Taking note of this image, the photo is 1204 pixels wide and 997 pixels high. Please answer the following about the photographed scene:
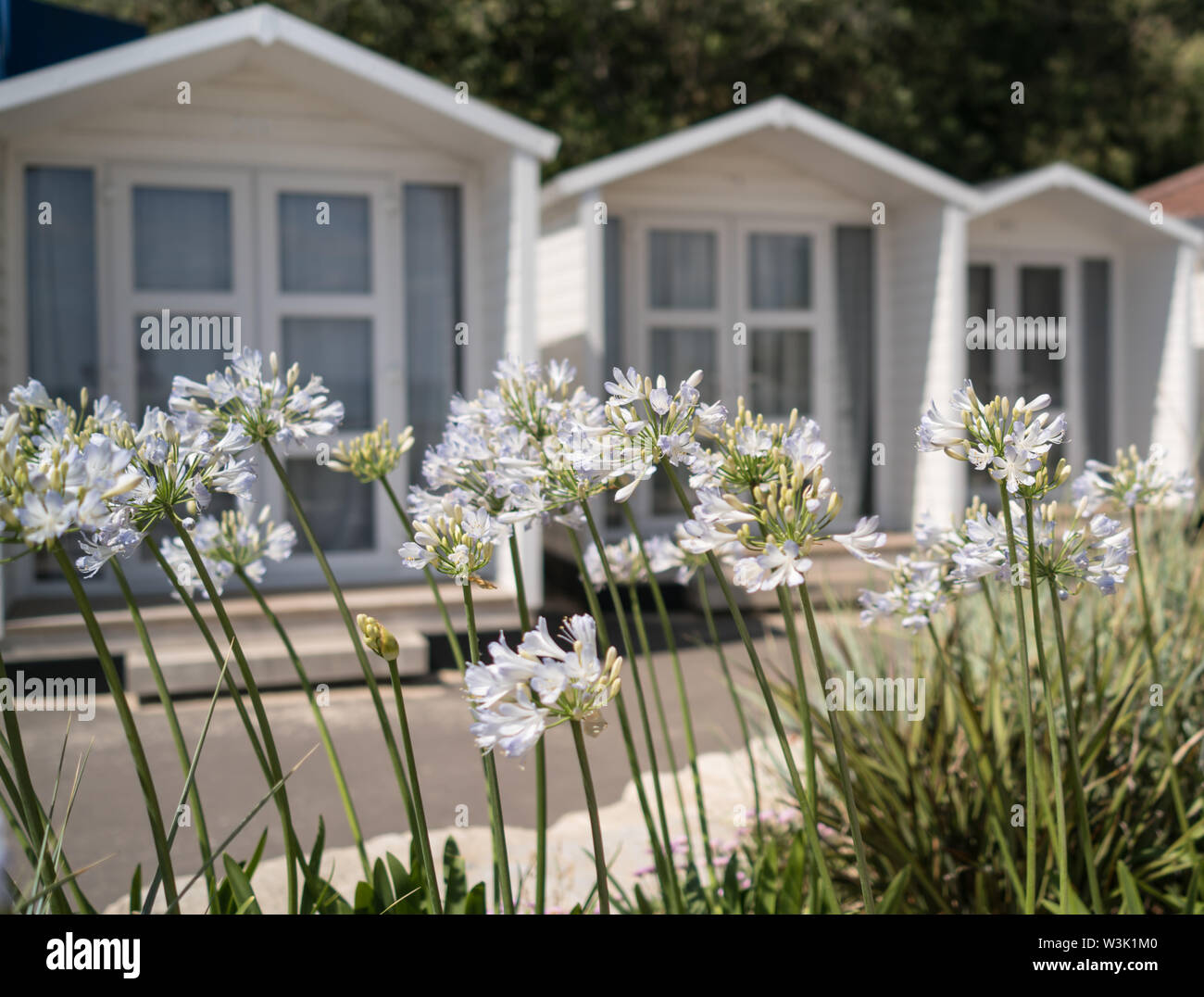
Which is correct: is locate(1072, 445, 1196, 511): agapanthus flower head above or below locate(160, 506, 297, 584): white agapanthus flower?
above

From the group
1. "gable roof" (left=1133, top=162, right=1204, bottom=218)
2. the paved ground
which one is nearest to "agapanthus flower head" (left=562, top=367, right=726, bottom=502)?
the paved ground

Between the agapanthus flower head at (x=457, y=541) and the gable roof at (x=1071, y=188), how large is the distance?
349 inches

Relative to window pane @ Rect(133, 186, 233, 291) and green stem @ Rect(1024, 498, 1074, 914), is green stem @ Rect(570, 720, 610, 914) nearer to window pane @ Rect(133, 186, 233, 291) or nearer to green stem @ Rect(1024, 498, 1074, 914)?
green stem @ Rect(1024, 498, 1074, 914)

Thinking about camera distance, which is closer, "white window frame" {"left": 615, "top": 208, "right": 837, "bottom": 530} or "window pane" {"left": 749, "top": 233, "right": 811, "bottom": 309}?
"white window frame" {"left": 615, "top": 208, "right": 837, "bottom": 530}

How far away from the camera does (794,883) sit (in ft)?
5.53

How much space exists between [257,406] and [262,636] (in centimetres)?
571

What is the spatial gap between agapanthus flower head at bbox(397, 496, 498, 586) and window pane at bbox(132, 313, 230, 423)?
6.43 m

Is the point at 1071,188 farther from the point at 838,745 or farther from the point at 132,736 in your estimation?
the point at 132,736

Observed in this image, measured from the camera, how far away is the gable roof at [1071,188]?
9.48 m

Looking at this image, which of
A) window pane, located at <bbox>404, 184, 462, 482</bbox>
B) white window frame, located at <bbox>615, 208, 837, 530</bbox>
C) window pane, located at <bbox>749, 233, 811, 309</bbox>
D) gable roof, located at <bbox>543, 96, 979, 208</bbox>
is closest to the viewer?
window pane, located at <bbox>404, 184, 462, 482</bbox>

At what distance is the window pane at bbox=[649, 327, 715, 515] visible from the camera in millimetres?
9398

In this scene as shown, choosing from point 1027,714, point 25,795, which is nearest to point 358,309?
point 25,795

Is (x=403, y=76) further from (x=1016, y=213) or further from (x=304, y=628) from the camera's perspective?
(x=1016, y=213)

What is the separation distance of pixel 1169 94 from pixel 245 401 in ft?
69.9
